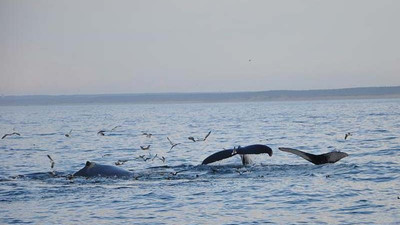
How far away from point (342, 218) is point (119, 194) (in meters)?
6.13

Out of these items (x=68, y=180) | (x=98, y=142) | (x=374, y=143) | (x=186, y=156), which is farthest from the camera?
(x=98, y=142)

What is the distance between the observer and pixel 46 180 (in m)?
23.8

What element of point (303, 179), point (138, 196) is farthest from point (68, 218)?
point (303, 179)

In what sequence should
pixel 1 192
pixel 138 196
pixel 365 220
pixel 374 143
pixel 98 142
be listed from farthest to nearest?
pixel 98 142, pixel 374 143, pixel 1 192, pixel 138 196, pixel 365 220

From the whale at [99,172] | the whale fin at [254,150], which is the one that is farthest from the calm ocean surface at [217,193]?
the whale fin at [254,150]

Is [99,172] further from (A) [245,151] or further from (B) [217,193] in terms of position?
(B) [217,193]

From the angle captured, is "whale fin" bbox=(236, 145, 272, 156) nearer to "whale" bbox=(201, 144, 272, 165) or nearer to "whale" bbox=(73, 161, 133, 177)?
"whale" bbox=(201, 144, 272, 165)

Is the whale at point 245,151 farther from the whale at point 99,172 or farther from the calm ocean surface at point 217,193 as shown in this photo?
the whale at point 99,172

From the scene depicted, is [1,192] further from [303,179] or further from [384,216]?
[384,216]

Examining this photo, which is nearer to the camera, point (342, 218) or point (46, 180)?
point (342, 218)

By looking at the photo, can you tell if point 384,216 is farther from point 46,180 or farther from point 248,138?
A: point 248,138

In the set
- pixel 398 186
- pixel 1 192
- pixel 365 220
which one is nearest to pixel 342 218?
pixel 365 220

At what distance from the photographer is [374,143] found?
38.1 metres

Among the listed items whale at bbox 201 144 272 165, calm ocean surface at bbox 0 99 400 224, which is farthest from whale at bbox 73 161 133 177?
whale at bbox 201 144 272 165
